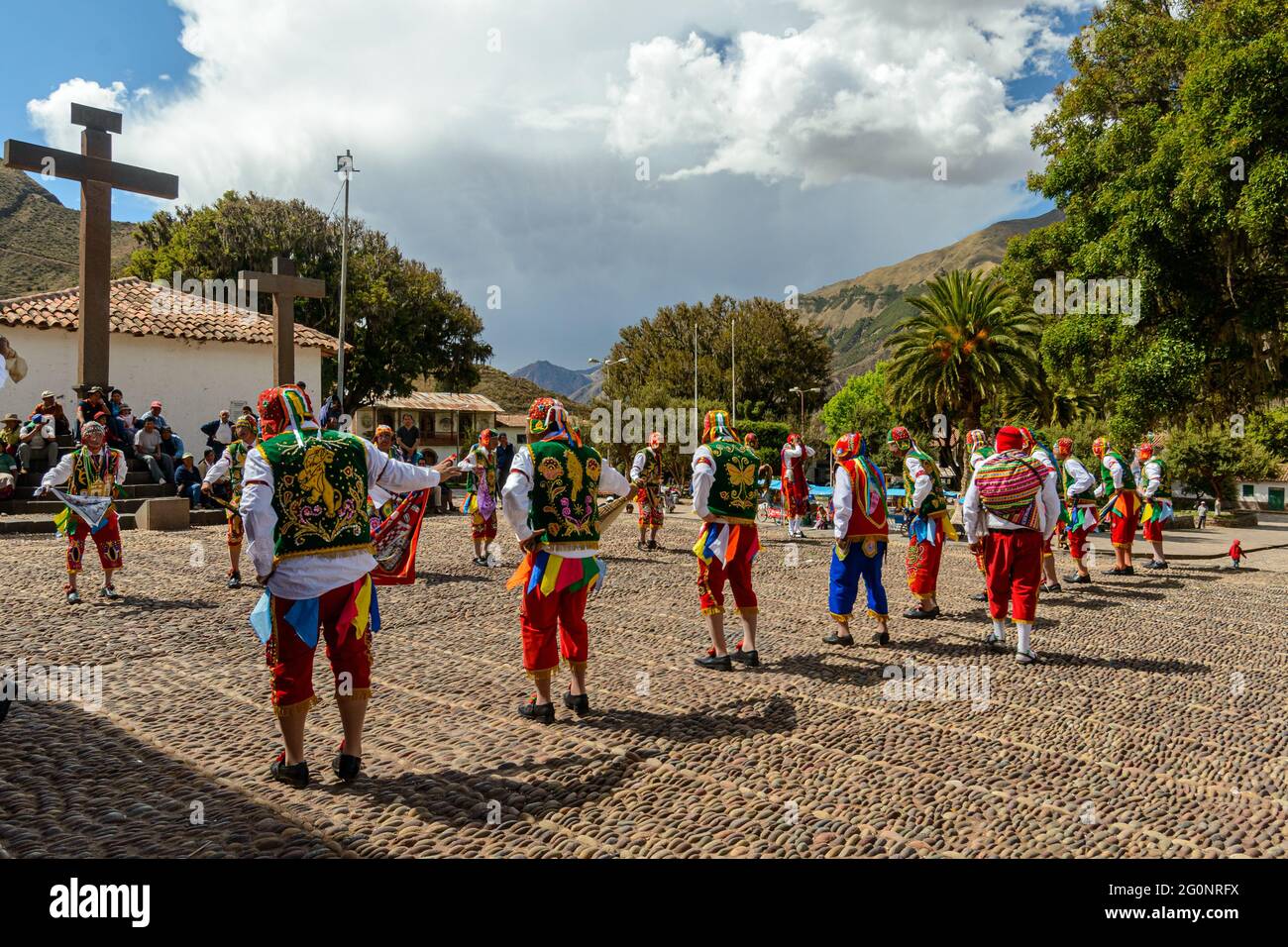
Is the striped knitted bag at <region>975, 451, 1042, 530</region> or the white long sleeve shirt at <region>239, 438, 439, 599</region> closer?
the white long sleeve shirt at <region>239, 438, 439, 599</region>

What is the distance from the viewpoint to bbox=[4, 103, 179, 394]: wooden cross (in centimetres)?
Result: 1742

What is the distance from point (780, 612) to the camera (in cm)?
906

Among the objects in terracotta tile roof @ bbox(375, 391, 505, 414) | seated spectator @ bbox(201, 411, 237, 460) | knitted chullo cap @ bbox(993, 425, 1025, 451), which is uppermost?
terracotta tile roof @ bbox(375, 391, 505, 414)

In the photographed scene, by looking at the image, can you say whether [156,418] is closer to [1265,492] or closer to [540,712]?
[540,712]

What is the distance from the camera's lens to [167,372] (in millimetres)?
24016

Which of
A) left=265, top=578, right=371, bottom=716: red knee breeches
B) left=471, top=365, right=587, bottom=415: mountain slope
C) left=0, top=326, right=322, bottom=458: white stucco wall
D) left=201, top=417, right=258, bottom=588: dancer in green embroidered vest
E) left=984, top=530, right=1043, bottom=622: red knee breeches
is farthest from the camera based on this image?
left=471, top=365, right=587, bottom=415: mountain slope

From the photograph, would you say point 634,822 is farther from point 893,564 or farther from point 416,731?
point 893,564

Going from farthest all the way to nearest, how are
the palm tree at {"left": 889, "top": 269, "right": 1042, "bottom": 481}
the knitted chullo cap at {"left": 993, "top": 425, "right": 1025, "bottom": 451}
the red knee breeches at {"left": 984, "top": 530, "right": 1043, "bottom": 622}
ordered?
1. the palm tree at {"left": 889, "top": 269, "right": 1042, "bottom": 481}
2. the knitted chullo cap at {"left": 993, "top": 425, "right": 1025, "bottom": 451}
3. the red knee breeches at {"left": 984, "top": 530, "right": 1043, "bottom": 622}

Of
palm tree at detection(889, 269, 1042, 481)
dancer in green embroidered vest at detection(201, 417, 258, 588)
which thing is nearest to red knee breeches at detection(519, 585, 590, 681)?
dancer in green embroidered vest at detection(201, 417, 258, 588)

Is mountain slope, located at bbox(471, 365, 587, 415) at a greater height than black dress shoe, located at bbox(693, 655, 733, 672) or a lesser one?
greater

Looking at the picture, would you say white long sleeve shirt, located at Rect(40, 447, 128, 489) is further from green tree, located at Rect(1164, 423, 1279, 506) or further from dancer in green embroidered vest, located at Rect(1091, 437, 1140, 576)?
green tree, located at Rect(1164, 423, 1279, 506)

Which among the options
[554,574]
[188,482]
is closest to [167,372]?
[188,482]

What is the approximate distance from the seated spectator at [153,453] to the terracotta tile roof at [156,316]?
502 cm
